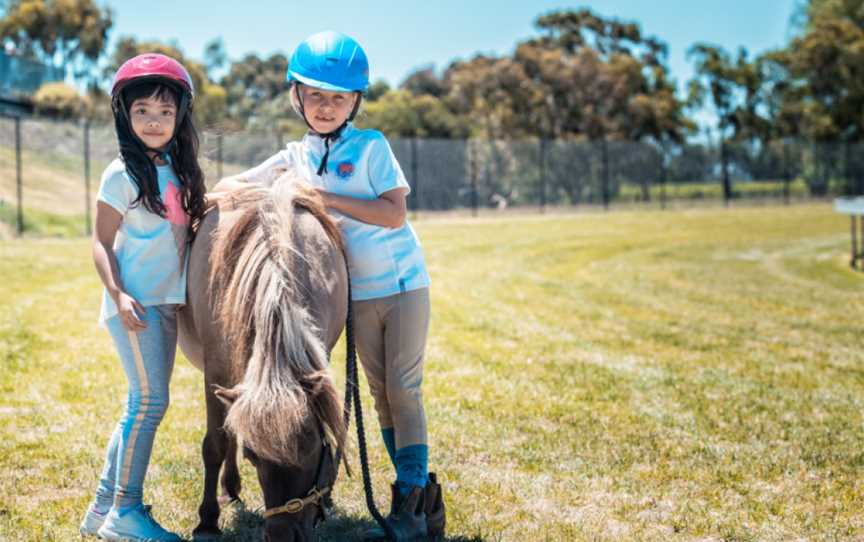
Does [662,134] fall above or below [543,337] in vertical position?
above

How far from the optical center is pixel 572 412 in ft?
19.1

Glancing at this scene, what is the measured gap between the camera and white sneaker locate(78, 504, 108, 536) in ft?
11.6

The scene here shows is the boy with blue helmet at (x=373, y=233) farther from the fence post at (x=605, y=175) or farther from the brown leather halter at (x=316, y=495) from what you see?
the fence post at (x=605, y=175)

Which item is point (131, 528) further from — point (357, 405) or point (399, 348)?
Answer: point (399, 348)

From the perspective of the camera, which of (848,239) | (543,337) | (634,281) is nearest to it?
(543,337)

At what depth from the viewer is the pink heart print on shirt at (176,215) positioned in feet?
11.1

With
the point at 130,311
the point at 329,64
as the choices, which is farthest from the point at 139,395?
the point at 329,64

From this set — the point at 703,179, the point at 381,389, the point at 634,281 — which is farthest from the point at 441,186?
the point at 381,389

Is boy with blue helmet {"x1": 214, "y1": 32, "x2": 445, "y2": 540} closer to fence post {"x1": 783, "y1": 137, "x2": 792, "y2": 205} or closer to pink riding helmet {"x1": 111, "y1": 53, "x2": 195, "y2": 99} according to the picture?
pink riding helmet {"x1": 111, "y1": 53, "x2": 195, "y2": 99}

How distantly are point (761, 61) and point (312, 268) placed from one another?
47971 mm

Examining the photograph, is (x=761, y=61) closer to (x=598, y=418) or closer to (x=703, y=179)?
(x=703, y=179)

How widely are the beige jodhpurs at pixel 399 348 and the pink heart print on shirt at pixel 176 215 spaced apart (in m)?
0.70

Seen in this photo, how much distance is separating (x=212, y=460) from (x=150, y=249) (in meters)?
0.82

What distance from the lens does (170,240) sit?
3.40m
